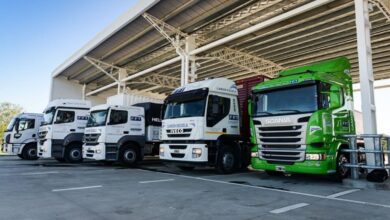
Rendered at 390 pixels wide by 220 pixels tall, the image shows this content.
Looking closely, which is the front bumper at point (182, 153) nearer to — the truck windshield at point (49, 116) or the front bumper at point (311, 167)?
the front bumper at point (311, 167)

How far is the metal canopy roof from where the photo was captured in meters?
12.3

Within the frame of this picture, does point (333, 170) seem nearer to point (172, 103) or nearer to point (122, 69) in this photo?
point (172, 103)

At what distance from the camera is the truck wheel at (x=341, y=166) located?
7.53 metres

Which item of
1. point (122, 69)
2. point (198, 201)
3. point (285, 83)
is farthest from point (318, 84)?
point (122, 69)

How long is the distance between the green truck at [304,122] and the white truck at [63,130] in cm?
835

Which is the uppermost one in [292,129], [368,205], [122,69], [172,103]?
[122,69]

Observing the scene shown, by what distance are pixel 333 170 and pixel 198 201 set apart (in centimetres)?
378

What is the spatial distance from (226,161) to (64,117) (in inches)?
305

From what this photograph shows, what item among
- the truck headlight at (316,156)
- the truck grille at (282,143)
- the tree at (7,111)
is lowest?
the truck headlight at (316,156)

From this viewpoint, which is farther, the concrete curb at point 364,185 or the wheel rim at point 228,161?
the wheel rim at point 228,161

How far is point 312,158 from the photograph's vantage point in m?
6.96

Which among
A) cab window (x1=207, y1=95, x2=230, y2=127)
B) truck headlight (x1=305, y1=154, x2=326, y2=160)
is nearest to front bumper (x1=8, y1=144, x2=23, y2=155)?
cab window (x1=207, y1=95, x2=230, y2=127)

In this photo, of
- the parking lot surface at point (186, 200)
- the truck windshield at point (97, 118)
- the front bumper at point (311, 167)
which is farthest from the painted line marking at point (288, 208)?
the truck windshield at point (97, 118)

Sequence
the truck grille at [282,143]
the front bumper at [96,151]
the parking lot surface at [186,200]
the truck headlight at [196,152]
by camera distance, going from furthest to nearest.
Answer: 1. the front bumper at [96,151]
2. the truck headlight at [196,152]
3. the truck grille at [282,143]
4. the parking lot surface at [186,200]
